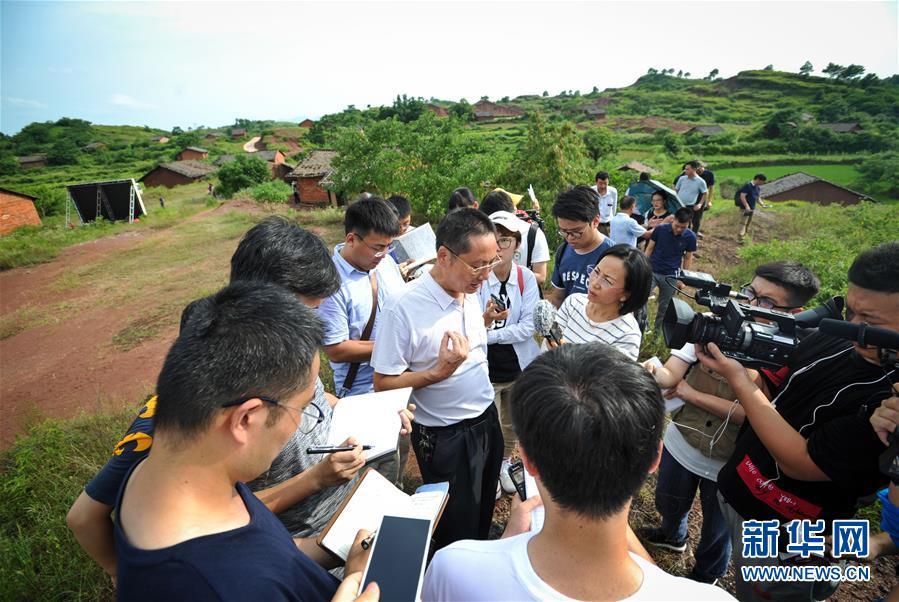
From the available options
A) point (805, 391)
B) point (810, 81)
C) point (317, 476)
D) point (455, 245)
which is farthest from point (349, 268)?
point (810, 81)

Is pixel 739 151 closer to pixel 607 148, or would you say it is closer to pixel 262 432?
pixel 607 148

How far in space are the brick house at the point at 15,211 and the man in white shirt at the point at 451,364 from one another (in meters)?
31.3

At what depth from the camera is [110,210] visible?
2503cm

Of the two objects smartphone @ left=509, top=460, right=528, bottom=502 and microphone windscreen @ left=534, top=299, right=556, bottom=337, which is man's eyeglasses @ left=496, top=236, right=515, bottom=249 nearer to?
microphone windscreen @ left=534, top=299, right=556, bottom=337

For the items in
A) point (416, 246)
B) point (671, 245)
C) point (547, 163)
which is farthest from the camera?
point (547, 163)

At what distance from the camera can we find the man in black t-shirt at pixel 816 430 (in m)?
1.58

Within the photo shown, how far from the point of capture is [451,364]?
212cm

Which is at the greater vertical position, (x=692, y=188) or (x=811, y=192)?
(x=692, y=188)

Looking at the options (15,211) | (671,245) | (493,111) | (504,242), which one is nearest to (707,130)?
(493,111)

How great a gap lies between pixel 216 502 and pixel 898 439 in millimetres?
2087

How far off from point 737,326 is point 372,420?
1.62 m

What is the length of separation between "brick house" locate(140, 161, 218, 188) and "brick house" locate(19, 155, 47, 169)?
80.2 feet

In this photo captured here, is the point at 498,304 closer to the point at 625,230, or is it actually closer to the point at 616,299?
the point at 616,299

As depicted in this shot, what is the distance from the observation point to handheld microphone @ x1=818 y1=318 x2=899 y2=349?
140 centimetres
